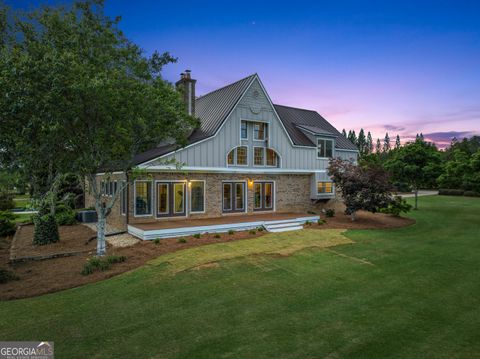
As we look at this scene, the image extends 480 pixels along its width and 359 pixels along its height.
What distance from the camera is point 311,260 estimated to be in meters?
10.8

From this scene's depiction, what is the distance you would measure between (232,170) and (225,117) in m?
3.28

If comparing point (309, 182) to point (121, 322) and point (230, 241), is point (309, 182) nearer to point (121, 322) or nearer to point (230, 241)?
point (230, 241)

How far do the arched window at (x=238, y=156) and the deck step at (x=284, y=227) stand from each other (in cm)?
475

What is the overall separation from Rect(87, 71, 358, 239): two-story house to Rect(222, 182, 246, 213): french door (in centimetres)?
6

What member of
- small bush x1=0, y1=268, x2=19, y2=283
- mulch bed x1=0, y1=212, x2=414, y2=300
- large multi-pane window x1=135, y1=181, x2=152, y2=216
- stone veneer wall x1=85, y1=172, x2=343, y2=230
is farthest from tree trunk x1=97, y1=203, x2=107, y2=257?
large multi-pane window x1=135, y1=181, x2=152, y2=216

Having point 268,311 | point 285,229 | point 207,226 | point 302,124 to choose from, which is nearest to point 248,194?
point 285,229

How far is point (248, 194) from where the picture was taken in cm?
2003

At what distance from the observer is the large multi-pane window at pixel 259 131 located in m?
20.0

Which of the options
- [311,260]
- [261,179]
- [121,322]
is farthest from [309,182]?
[121,322]

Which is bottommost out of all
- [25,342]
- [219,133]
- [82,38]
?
[25,342]

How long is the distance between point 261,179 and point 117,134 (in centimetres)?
1156

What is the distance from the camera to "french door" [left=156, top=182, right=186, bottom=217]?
16906mm

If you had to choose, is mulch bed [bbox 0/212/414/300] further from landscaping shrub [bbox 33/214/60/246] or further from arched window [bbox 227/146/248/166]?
arched window [bbox 227/146/248/166]

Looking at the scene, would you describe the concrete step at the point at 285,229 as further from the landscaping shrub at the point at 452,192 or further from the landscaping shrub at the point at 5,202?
the landscaping shrub at the point at 452,192
